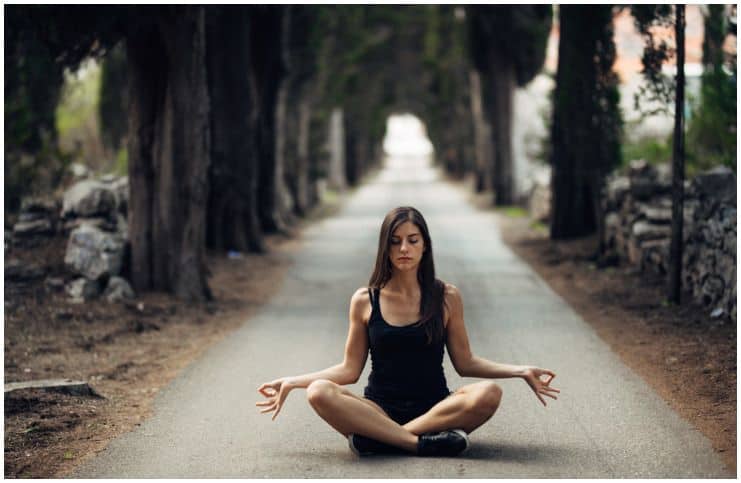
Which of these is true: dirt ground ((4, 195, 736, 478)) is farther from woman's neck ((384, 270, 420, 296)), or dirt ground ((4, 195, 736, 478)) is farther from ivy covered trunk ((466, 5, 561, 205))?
ivy covered trunk ((466, 5, 561, 205))

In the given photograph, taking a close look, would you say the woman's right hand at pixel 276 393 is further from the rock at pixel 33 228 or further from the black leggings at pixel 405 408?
the rock at pixel 33 228

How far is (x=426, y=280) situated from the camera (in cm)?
659

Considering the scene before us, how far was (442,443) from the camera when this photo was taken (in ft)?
21.3

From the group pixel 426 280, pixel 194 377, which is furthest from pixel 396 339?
pixel 194 377

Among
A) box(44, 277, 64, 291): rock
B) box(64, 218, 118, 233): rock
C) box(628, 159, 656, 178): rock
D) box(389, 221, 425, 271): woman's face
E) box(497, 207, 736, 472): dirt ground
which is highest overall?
box(389, 221, 425, 271): woman's face

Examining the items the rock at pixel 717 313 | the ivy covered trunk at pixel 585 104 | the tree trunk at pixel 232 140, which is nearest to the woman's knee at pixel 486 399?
the rock at pixel 717 313

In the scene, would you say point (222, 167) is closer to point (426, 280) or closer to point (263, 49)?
point (263, 49)

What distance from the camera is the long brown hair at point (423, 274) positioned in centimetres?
644

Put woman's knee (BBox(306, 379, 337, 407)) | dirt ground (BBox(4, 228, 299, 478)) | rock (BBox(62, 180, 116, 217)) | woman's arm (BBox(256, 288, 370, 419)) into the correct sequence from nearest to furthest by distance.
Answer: woman's knee (BBox(306, 379, 337, 407)) < woman's arm (BBox(256, 288, 370, 419)) < dirt ground (BBox(4, 228, 299, 478)) < rock (BBox(62, 180, 116, 217))

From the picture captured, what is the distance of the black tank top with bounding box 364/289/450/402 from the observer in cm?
655

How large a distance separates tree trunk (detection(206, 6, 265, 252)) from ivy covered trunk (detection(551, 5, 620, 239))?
18.2 feet

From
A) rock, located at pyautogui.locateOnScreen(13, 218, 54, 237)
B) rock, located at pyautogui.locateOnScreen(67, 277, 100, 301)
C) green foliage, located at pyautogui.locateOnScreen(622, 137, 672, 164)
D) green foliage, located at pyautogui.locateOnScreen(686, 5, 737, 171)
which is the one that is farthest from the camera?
green foliage, located at pyautogui.locateOnScreen(622, 137, 672, 164)

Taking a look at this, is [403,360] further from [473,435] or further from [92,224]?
[92,224]

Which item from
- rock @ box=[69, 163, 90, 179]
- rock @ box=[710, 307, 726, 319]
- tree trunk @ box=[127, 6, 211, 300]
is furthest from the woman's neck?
rock @ box=[69, 163, 90, 179]
